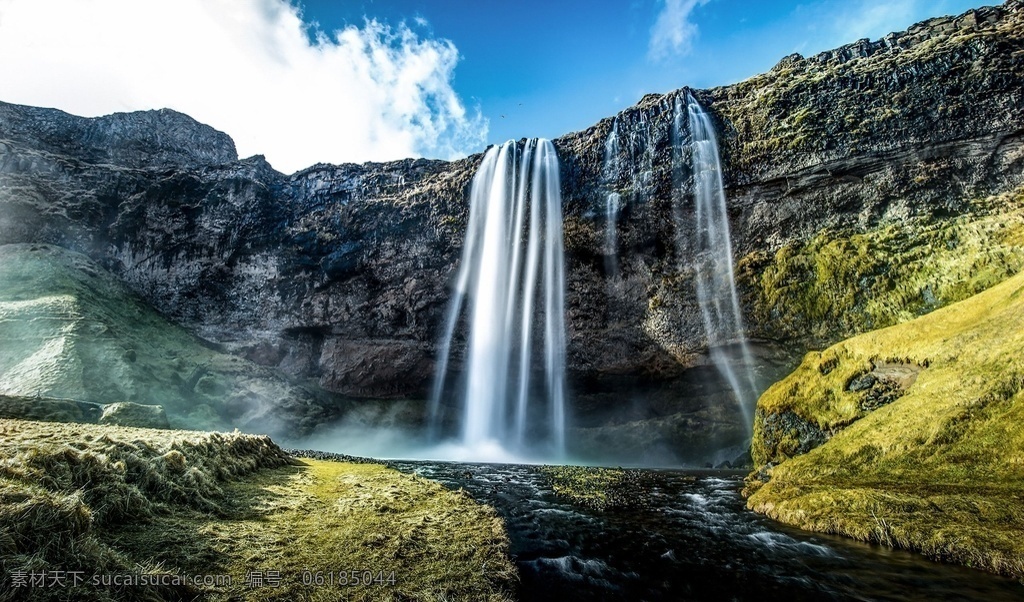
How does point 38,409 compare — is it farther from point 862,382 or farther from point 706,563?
point 862,382

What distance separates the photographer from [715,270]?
38.2m

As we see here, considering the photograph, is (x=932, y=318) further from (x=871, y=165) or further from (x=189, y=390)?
(x=189, y=390)

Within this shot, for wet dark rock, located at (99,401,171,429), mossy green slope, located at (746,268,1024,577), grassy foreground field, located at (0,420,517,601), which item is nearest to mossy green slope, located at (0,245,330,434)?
wet dark rock, located at (99,401,171,429)

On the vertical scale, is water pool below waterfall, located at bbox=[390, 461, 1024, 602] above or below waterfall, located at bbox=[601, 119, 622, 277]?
below

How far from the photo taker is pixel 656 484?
20.8 metres

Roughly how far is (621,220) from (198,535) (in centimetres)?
4025

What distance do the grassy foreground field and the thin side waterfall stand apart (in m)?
31.9

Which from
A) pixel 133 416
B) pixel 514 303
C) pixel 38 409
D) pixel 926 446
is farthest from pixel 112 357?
pixel 926 446

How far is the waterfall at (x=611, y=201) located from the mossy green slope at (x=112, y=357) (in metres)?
37.2

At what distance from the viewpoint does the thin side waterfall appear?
36.7 m

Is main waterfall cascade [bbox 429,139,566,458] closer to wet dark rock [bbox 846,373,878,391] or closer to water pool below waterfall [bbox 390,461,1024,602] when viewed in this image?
wet dark rock [bbox 846,373,878,391]

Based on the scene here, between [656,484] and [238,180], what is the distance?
61534 millimetres

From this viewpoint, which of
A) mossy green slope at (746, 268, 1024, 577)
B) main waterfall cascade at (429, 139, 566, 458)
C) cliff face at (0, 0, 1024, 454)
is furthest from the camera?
main waterfall cascade at (429, 139, 566, 458)

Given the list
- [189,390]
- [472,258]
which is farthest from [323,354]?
[472,258]
